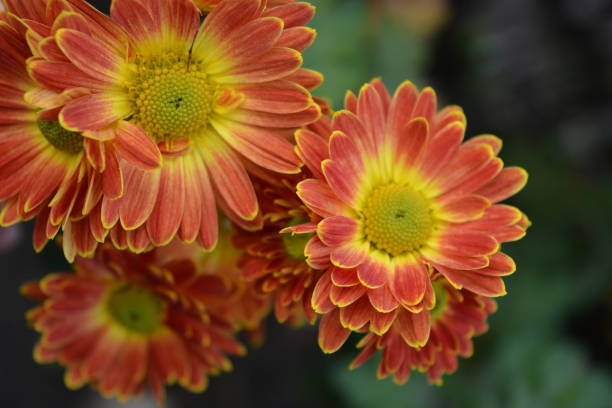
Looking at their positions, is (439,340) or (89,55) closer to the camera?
(89,55)

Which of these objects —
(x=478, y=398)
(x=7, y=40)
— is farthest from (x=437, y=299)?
(x=478, y=398)

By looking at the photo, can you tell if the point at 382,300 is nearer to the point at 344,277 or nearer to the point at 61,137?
the point at 344,277

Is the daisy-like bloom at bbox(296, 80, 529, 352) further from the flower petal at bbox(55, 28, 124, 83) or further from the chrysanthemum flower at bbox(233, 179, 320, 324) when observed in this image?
the flower petal at bbox(55, 28, 124, 83)

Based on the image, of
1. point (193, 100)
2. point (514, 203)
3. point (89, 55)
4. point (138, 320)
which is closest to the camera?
point (89, 55)

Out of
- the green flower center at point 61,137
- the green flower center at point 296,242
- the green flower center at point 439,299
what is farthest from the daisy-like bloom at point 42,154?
the green flower center at point 439,299

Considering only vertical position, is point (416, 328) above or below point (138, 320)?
above

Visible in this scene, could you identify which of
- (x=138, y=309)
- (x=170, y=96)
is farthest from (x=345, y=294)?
(x=138, y=309)

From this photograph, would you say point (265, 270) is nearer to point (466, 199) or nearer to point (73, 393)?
point (466, 199)

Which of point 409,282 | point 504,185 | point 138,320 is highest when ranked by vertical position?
point 504,185
